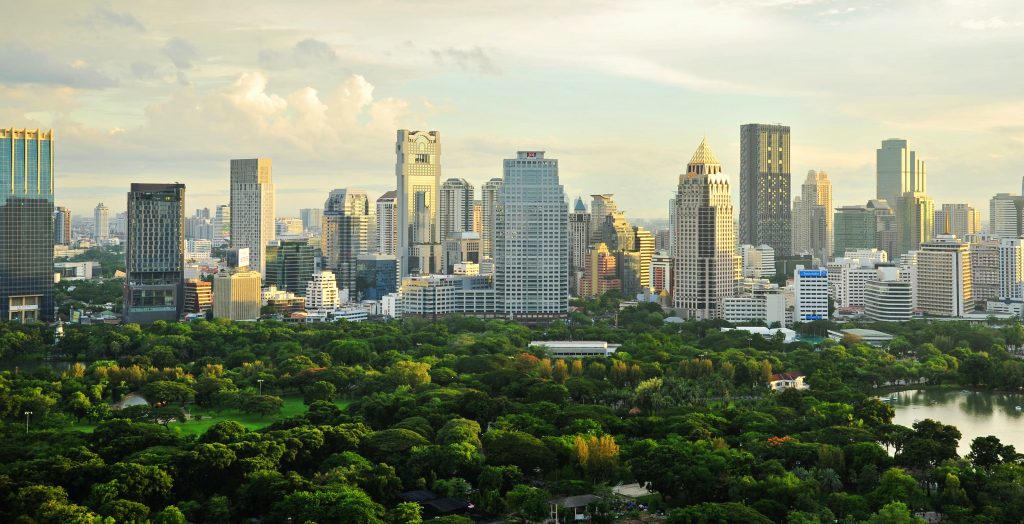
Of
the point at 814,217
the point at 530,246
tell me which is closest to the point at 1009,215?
the point at 814,217

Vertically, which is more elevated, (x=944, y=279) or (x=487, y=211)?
(x=487, y=211)

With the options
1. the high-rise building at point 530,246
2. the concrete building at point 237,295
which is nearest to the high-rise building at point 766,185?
the high-rise building at point 530,246

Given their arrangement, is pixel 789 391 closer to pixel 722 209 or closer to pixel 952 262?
pixel 722 209

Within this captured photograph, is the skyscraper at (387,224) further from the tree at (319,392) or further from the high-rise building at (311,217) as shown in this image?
the high-rise building at (311,217)

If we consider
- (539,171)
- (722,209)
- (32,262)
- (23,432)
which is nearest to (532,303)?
(539,171)

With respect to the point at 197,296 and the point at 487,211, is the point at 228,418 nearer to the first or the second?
the point at 197,296

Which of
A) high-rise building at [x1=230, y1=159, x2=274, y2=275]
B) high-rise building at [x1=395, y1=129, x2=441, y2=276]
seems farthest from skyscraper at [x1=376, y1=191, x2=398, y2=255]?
high-rise building at [x1=230, y1=159, x2=274, y2=275]

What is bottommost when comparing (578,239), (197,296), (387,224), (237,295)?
(197,296)

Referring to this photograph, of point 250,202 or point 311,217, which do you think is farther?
point 311,217
